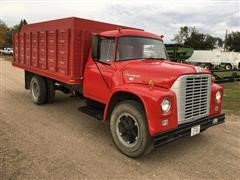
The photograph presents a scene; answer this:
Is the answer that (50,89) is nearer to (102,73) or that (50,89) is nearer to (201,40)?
(102,73)

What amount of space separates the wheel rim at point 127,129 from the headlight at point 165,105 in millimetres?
605

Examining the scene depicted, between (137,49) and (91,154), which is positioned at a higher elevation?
(137,49)

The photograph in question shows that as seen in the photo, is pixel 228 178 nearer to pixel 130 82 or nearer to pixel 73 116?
pixel 130 82

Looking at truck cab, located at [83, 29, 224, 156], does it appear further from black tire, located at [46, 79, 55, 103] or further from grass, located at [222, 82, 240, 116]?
grass, located at [222, 82, 240, 116]

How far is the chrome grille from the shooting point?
407cm

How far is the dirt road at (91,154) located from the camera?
12.5 ft

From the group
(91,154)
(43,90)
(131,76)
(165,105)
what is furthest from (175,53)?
(91,154)

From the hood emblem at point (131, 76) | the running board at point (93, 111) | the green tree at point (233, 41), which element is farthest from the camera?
the green tree at point (233, 41)

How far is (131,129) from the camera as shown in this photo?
4457 mm

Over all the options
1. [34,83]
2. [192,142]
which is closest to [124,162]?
[192,142]

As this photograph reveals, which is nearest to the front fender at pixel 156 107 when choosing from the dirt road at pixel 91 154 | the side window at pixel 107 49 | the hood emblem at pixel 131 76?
the hood emblem at pixel 131 76

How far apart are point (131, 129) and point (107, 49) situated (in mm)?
1856

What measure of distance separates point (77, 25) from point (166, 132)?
343 centimetres

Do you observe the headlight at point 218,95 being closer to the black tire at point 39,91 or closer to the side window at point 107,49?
the side window at point 107,49
